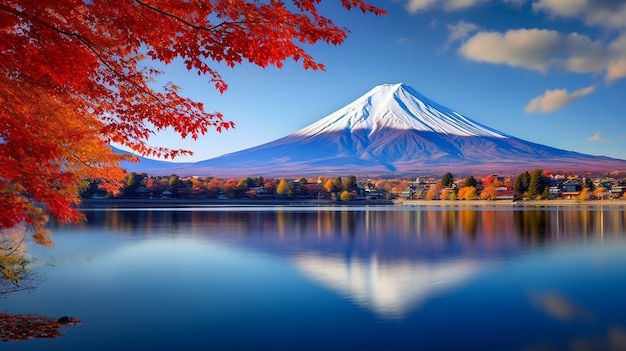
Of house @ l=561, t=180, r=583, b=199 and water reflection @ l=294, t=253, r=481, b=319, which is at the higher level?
house @ l=561, t=180, r=583, b=199

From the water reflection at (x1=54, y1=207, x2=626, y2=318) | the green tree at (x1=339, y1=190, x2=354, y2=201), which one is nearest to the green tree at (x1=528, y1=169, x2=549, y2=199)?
the green tree at (x1=339, y1=190, x2=354, y2=201)

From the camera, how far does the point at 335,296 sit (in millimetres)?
10883

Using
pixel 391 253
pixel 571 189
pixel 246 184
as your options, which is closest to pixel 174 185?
pixel 246 184

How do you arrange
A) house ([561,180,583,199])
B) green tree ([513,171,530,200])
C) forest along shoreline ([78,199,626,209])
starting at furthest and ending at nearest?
house ([561,180,583,199]) → green tree ([513,171,530,200]) → forest along shoreline ([78,199,626,209])

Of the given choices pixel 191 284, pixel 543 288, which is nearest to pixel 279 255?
pixel 191 284

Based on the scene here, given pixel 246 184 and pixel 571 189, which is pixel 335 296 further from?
pixel 571 189

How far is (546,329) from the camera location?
7.86 metres

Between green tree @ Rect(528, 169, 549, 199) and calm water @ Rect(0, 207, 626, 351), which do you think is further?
green tree @ Rect(528, 169, 549, 199)

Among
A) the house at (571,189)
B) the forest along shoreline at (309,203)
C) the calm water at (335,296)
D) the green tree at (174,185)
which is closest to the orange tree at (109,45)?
the calm water at (335,296)

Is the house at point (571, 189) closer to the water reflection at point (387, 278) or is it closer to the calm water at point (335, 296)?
the calm water at point (335, 296)

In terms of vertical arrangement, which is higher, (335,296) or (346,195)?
(346,195)

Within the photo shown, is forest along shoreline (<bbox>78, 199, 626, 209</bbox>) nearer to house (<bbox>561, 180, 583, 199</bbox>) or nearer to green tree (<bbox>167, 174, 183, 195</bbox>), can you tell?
green tree (<bbox>167, 174, 183, 195</bbox>)

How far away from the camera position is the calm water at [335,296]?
7.44 meters

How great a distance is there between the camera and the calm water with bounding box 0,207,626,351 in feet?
24.4
